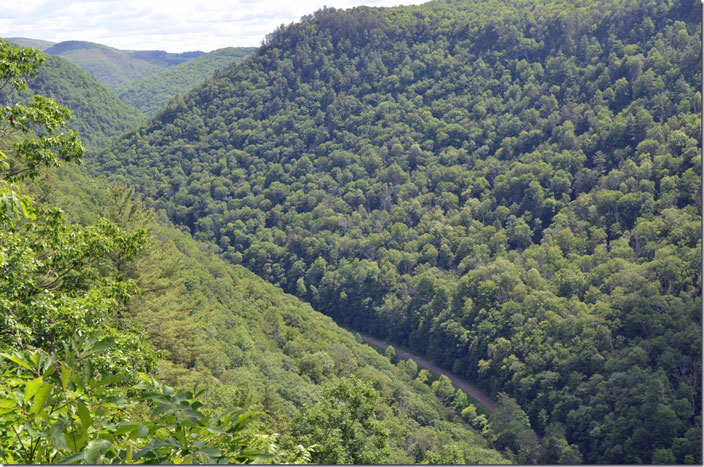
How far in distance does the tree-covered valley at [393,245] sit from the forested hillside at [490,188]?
35cm

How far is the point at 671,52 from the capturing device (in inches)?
3511

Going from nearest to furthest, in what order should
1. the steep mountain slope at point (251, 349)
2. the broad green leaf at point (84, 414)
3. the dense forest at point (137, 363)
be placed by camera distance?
the broad green leaf at point (84, 414), the dense forest at point (137, 363), the steep mountain slope at point (251, 349)

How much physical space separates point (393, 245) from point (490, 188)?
18.5 m

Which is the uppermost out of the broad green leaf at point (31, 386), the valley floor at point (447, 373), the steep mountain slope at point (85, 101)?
the steep mountain slope at point (85, 101)

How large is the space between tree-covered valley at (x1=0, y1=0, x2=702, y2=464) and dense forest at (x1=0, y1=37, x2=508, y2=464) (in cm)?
7

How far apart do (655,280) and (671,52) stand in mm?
49390

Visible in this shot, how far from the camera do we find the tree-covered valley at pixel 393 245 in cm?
1038

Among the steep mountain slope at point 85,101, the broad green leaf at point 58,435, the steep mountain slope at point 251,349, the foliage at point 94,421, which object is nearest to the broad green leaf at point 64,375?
the foliage at point 94,421

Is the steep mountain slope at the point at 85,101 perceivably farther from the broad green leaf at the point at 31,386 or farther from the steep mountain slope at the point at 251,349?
the broad green leaf at the point at 31,386

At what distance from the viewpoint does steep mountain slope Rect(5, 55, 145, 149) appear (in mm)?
136500

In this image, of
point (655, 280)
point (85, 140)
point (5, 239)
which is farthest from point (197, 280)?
point (85, 140)

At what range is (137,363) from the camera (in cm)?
1062

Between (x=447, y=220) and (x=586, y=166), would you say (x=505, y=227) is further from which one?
(x=586, y=166)

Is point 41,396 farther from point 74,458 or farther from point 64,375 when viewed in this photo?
point 74,458
